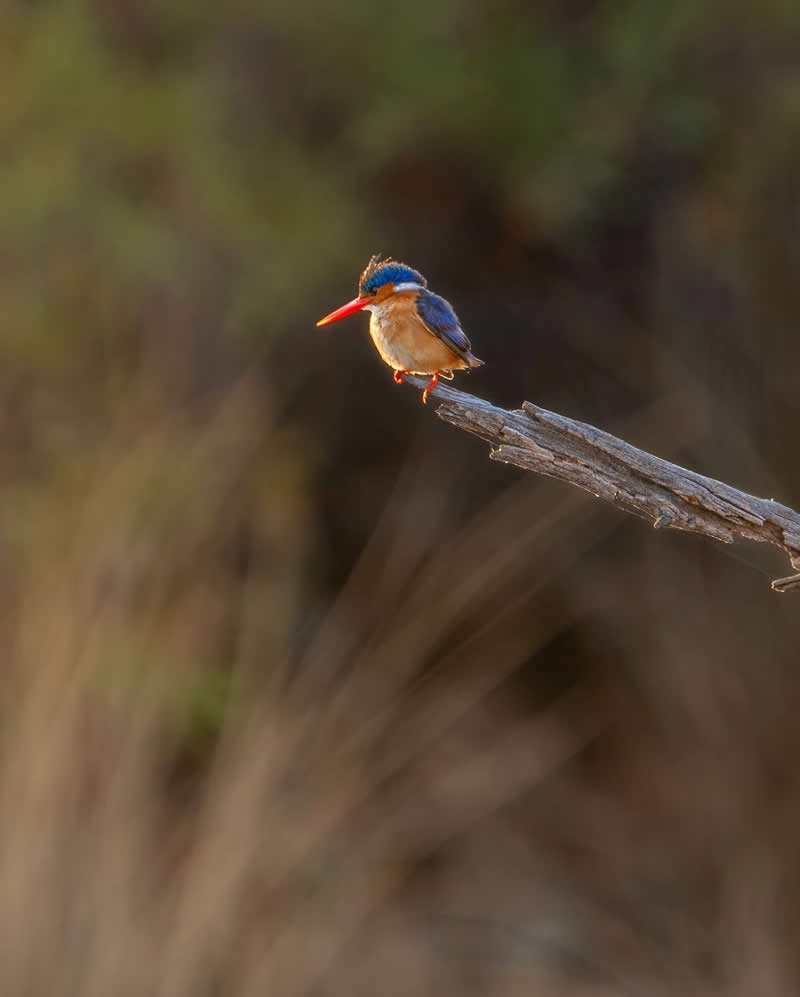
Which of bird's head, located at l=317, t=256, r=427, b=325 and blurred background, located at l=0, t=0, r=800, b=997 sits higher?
blurred background, located at l=0, t=0, r=800, b=997

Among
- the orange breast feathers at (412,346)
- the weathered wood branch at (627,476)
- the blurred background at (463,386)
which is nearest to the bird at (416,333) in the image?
the orange breast feathers at (412,346)

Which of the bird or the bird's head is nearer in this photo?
the bird

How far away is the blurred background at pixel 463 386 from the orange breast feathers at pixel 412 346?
246cm

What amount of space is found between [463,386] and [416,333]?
10.1 ft

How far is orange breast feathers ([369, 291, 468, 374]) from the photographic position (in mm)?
1380

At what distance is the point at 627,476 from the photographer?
108 centimetres

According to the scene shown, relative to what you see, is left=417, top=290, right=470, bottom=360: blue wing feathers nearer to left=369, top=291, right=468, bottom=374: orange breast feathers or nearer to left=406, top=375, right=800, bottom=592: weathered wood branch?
left=369, top=291, right=468, bottom=374: orange breast feathers

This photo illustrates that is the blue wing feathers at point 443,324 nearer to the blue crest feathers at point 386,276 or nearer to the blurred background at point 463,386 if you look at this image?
the blue crest feathers at point 386,276

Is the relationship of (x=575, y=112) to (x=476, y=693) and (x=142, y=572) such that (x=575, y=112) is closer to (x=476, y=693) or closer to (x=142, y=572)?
(x=476, y=693)

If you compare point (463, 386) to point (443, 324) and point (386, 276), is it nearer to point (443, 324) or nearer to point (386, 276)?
point (386, 276)

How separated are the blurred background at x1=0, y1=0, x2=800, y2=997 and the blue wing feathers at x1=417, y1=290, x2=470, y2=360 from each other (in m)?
2.46

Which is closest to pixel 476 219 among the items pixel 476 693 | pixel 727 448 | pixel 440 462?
pixel 440 462

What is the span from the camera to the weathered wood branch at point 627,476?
1050mm

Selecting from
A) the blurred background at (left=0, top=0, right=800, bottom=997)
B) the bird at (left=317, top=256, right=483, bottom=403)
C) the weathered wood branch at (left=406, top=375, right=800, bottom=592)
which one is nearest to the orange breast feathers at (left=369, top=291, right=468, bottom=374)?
the bird at (left=317, top=256, right=483, bottom=403)
